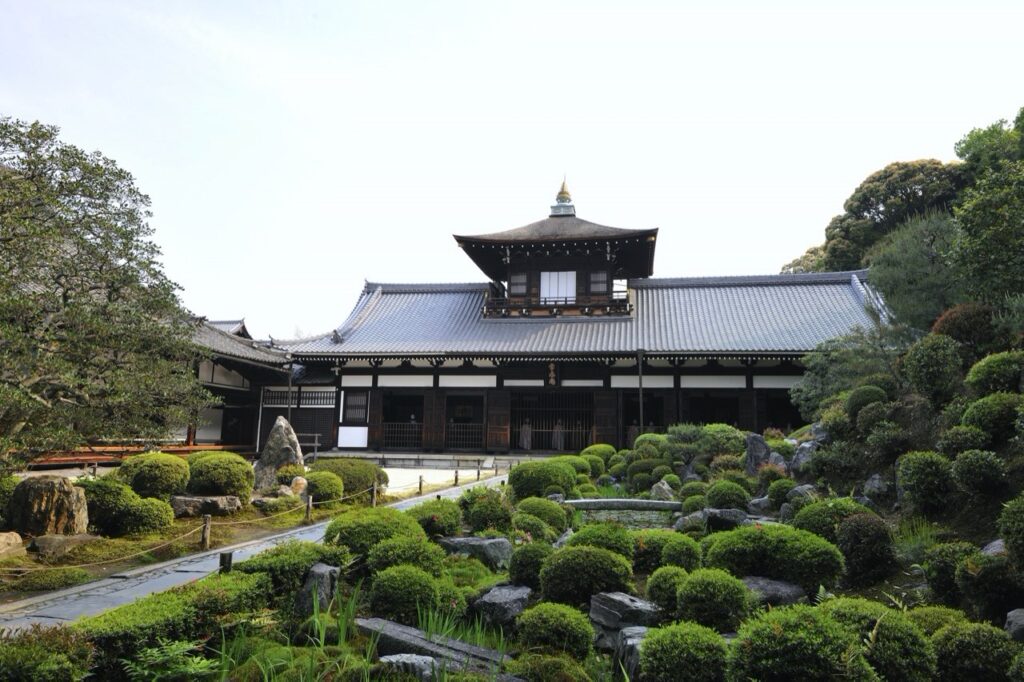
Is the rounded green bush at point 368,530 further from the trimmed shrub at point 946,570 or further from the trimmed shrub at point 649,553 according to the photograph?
the trimmed shrub at point 946,570

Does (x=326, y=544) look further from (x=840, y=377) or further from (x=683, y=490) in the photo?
(x=840, y=377)

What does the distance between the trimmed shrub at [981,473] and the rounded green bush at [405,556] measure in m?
5.97

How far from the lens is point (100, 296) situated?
9688mm

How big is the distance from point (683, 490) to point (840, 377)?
303 inches

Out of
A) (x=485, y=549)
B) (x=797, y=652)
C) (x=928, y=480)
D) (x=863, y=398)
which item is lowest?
(x=485, y=549)

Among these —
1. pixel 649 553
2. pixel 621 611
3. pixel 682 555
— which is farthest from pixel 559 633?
pixel 649 553

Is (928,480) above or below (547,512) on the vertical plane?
above

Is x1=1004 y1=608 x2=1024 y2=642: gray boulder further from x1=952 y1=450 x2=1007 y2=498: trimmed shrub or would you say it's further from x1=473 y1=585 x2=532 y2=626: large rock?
x1=473 y1=585 x2=532 y2=626: large rock

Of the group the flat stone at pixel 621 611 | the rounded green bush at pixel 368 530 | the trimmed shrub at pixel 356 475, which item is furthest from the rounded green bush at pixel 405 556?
the trimmed shrub at pixel 356 475

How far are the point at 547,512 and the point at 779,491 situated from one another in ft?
12.6

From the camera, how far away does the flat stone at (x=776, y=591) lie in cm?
591

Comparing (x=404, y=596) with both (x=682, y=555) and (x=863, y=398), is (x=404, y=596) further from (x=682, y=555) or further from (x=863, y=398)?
(x=863, y=398)

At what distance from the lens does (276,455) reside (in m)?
14.2

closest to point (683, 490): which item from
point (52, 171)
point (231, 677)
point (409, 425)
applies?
point (231, 677)
